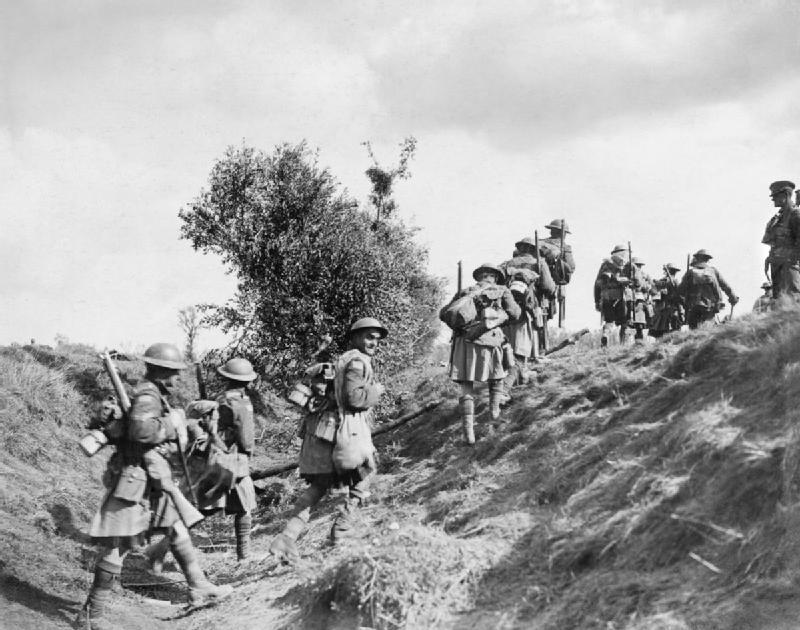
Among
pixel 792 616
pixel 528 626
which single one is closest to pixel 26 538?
pixel 528 626

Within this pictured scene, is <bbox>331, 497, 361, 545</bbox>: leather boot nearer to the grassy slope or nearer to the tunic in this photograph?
the grassy slope

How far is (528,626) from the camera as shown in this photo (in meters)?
5.16

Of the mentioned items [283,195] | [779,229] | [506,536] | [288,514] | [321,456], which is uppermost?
[283,195]

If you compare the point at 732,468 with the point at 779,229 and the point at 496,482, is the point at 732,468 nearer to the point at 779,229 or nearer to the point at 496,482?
the point at 496,482

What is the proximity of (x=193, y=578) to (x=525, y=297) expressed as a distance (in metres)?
7.30

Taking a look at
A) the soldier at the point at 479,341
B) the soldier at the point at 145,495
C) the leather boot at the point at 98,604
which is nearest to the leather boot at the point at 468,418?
the soldier at the point at 479,341

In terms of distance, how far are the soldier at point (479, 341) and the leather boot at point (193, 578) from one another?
4.42 meters

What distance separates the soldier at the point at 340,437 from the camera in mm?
7508

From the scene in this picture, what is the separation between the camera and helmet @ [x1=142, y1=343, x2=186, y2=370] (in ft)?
22.2

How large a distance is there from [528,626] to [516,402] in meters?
6.35

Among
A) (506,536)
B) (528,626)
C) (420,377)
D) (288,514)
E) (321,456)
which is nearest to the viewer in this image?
(528,626)

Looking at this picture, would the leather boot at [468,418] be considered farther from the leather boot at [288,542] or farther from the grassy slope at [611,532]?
the leather boot at [288,542]

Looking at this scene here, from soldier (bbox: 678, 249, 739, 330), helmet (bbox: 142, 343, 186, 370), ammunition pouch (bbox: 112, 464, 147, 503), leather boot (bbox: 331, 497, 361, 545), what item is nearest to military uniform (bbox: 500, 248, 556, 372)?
soldier (bbox: 678, 249, 739, 330)

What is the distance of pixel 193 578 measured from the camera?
682cm
